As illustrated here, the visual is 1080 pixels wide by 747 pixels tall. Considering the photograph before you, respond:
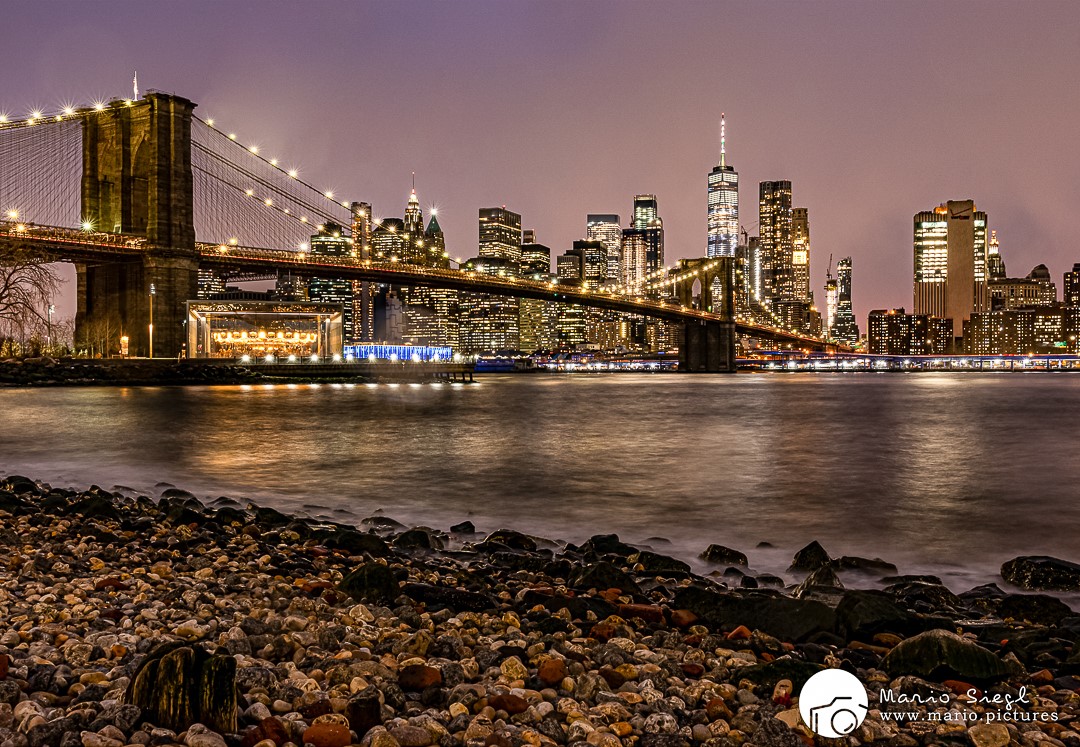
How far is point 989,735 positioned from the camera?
3.00m

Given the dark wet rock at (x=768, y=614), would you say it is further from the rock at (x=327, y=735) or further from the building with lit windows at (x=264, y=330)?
the building with lit windows at (x=264, y=330)

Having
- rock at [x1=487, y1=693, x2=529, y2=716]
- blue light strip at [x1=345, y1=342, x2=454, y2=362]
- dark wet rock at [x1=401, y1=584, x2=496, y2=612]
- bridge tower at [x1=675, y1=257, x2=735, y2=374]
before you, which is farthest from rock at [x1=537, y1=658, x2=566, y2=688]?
bridge tower at [x1=675, y1=257, x2=735, y2=374]

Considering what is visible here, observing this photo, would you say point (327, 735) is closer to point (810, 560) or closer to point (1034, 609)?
point (1034, 609)

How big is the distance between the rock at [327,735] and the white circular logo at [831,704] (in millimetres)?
1748

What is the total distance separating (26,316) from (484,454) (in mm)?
12869

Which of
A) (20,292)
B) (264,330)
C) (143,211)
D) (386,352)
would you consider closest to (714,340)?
(386,352)

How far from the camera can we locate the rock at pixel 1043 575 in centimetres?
618

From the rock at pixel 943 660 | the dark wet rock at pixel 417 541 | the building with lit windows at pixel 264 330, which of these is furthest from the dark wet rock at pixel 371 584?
the building with lit windows at pixel 264 330

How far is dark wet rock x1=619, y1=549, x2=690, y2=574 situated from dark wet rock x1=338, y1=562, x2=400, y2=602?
231 cm

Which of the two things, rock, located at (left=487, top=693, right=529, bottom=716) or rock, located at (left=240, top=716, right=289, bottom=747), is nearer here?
rock, located at (left=240, top=716, right=289, bottom=747)

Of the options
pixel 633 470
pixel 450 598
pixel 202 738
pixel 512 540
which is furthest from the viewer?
pixel 633 470

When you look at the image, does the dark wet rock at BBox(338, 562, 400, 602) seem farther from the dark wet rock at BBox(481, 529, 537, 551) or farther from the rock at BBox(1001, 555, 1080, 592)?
the rock at BBox(1001, 555, 1080, 592)

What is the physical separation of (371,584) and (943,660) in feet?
10.3

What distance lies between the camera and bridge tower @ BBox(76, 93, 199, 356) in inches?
1711
